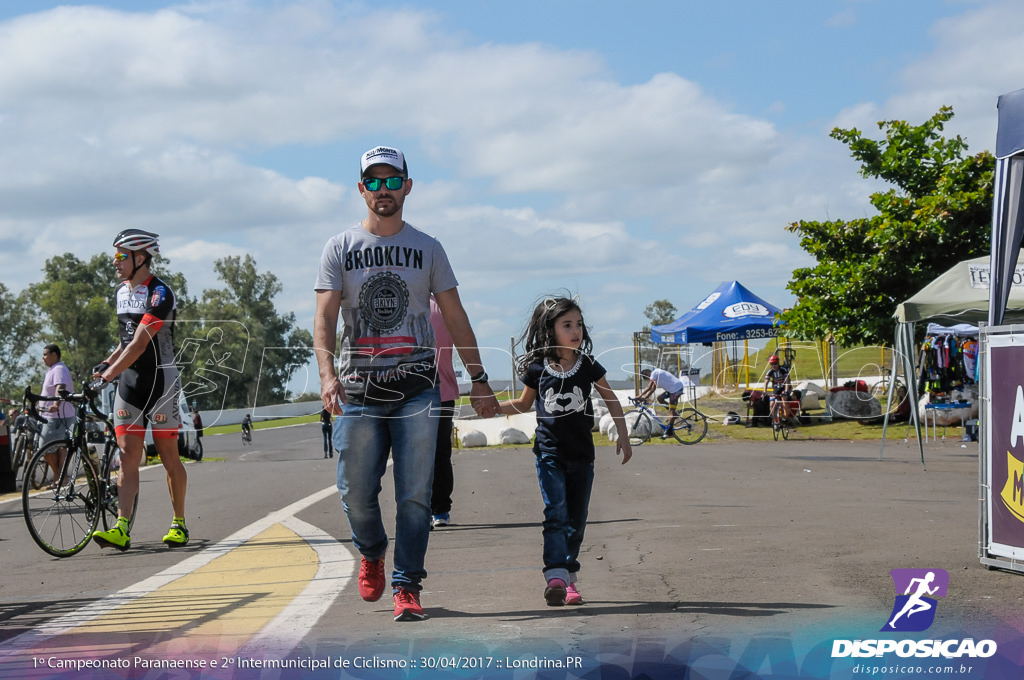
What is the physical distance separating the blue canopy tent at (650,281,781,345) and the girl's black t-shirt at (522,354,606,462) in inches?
957

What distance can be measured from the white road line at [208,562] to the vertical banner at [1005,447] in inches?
142

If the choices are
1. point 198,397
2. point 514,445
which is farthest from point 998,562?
point 514,445

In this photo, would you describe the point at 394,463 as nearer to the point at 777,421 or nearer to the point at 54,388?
the point at 54,388

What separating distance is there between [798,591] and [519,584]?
1446mm

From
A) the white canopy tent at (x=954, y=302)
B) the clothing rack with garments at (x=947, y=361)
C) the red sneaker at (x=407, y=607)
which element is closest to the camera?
the red sneaker at (x=407, y=607)

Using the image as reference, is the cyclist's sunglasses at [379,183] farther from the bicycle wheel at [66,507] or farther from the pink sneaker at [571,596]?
the bicycle wheel at [66,507]

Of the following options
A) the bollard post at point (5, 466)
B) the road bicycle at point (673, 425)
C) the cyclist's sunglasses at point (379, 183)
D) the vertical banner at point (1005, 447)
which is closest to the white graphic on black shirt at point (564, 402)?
the cyclist's sunglasses at point (379, 183)

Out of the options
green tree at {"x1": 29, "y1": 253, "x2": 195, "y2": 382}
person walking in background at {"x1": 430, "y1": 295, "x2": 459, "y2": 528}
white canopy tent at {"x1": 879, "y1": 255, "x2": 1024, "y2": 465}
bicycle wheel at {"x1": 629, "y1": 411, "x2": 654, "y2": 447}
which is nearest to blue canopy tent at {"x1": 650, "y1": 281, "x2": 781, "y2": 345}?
bicycle wheel at {"x1": 629, "y1": 411, "x2": 654, "y2": 447}

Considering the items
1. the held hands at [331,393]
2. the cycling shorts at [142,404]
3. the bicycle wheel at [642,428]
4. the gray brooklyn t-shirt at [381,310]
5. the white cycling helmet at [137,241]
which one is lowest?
the bicycle wheel at [642,428]

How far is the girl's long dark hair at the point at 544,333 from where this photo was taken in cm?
578

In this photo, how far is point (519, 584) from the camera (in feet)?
19.1

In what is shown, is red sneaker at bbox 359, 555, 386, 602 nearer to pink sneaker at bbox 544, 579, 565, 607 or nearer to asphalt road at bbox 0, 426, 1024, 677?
asphalt road at bbox 0, 426, 1024, 677

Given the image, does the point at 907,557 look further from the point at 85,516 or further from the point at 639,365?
the point at 639,365

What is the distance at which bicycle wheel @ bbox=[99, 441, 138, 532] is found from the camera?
326 inches
